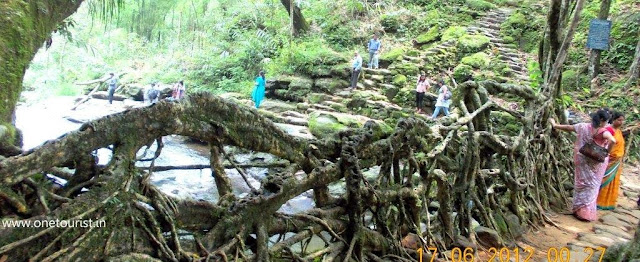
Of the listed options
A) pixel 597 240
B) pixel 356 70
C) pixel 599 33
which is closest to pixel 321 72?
pixel 356 70

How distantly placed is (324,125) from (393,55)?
5.82 m

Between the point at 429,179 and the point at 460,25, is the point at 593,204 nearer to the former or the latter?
the point at 429,179

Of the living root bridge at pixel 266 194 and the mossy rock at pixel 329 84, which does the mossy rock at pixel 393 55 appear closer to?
the mossy rock at pixel 329 84

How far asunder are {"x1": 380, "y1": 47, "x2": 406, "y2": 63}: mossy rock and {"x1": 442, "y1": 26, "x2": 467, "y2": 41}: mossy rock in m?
1.72

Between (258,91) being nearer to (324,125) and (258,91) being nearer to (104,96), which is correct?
(324,125)

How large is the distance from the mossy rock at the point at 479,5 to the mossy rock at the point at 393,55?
4865mm

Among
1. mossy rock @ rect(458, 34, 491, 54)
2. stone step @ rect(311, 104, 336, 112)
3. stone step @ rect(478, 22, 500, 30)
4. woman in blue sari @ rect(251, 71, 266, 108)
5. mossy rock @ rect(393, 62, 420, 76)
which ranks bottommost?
stone step @ rect(311, 104, 336, 112)

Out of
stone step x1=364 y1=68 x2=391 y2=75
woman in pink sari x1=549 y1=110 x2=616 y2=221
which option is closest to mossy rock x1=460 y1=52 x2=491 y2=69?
stone step x1=364 y1=68 x2=391 y2=75

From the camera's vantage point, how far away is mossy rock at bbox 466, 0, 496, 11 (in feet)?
61.2

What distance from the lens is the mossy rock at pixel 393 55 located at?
1538 centimetres

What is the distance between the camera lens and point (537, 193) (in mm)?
5875

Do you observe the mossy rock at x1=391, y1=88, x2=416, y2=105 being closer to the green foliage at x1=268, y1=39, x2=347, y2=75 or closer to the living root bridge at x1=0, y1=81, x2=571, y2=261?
the green foliage at x1=268, y1=39, x2=347, y2=75

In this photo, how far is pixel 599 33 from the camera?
1141 cm

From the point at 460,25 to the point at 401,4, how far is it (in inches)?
117
